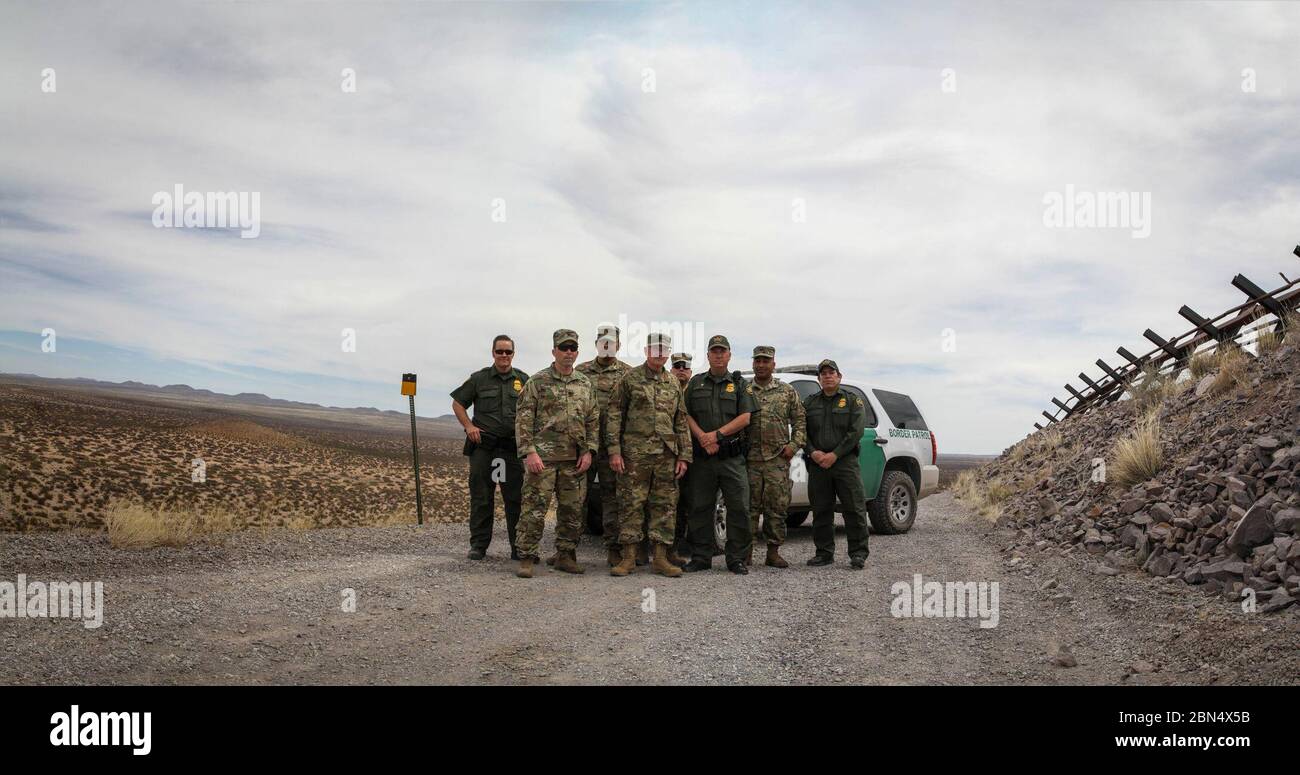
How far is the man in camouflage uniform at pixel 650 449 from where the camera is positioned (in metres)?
8.07

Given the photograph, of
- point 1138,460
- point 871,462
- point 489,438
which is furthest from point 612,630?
point 1138,460

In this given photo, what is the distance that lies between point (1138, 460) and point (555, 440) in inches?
269

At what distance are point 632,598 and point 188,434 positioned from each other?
29.8m

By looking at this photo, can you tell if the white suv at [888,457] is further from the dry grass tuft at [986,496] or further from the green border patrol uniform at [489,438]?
the green border patrol uniform at [489,438]

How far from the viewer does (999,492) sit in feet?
48.8

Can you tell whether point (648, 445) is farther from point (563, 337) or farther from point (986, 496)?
point (986, 496)

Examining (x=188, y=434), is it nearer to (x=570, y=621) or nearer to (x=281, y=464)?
(x=281, y=464)

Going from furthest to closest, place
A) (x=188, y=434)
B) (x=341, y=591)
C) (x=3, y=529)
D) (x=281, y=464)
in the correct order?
(x=188, y=434) → (x=281, y=464) → (x=3, y=529) → (x=341, y=591)

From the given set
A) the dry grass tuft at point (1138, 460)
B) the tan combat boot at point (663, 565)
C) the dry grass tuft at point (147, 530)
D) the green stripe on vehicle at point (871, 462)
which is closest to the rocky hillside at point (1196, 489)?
the dry grass tuft at point (1138, 460)

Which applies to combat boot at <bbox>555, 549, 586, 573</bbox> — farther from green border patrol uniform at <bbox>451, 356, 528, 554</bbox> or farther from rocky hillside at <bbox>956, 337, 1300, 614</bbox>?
rocky hillside at <bbox>956, 337, 1300, 614</bbox>

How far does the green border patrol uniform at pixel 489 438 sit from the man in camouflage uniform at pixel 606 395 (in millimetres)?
792

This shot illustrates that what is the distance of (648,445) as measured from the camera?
805 cm

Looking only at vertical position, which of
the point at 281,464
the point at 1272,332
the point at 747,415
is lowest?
the point at 281,464
